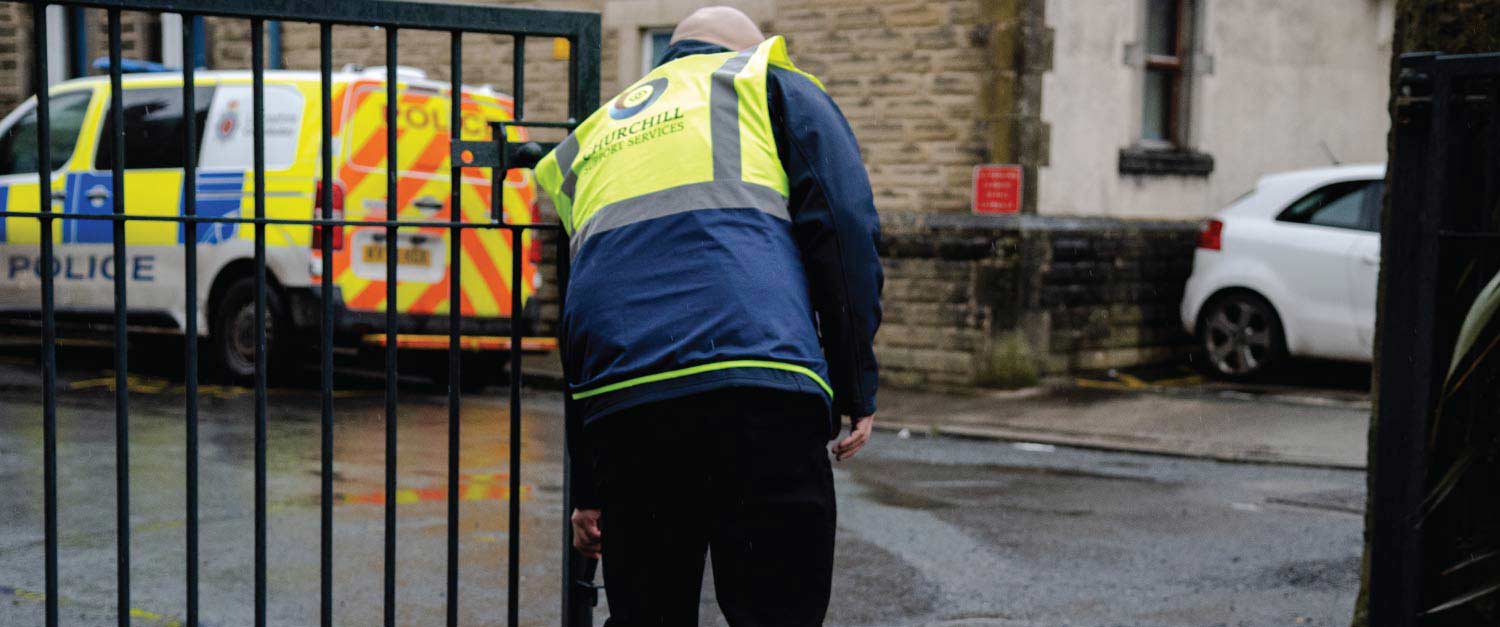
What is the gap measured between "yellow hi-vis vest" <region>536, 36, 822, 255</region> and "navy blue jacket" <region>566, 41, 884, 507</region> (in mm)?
33

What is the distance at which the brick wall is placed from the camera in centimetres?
1288

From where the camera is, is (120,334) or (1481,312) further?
(120,334)

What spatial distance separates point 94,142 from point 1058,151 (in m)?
6.44

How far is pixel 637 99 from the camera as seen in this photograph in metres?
3.28


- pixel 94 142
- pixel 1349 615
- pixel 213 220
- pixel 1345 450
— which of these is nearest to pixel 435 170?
A: pixel 94 142

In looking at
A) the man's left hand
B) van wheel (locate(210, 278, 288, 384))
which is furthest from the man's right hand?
van wheel (locate(210, 278, 288, 384))

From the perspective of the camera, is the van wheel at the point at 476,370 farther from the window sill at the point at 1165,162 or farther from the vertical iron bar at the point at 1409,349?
the vertical iron bar at the point at 1409,349

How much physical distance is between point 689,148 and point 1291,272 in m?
10.2

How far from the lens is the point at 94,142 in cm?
1188

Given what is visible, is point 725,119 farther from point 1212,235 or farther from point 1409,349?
point 1212,235

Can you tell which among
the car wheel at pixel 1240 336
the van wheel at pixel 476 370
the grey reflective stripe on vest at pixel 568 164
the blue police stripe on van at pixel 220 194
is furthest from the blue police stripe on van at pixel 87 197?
the grey reflective stripe on vest at pixel 568 164

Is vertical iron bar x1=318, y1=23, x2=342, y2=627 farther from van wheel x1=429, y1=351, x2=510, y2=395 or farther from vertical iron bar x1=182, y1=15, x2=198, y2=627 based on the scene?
van wheel x1=429, y1=351, x2=510, y2=395

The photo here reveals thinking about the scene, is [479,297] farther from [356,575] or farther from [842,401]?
[842,401]

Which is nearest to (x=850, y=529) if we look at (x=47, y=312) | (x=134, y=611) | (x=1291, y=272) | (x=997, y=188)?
(x=134, y=611)
